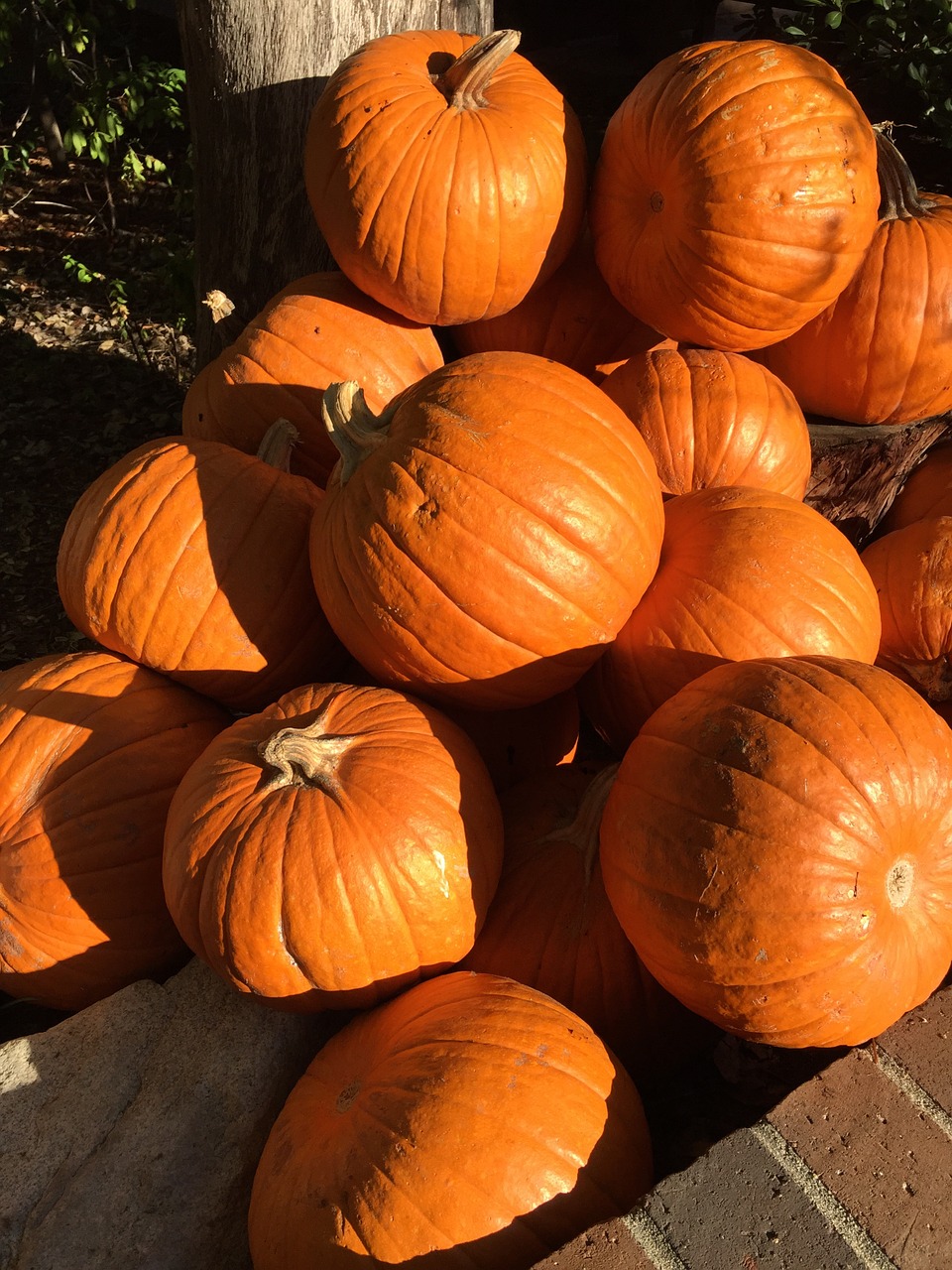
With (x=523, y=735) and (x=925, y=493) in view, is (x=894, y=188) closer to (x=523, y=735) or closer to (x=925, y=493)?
(x=925, y=493)

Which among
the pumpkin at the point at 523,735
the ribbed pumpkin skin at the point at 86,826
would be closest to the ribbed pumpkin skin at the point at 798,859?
the pumpkin at the point at 523,735

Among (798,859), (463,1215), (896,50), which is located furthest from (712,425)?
(896,50)

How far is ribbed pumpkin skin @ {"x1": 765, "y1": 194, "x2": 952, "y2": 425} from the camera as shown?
2.91 m

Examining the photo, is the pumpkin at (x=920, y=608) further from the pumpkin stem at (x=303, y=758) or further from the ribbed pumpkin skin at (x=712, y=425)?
the pumpkin stem at (x=303, y=758)

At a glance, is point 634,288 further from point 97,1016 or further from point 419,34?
point 97,1016

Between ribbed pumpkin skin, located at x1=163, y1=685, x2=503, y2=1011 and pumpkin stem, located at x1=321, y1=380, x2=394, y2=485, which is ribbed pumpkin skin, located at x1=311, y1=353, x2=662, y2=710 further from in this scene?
ribbed pumpkin skin, located at x1=163, y1=685, x2=503, y2=1011

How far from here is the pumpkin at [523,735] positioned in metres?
2.65

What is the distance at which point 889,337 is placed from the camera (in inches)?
116

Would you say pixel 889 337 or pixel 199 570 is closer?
pixel 199 570

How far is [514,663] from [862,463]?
164cm

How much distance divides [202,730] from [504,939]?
3.04 feet

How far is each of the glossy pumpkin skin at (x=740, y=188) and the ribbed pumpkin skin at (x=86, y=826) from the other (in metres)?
1.74

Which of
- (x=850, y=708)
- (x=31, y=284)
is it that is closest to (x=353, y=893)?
(x=850, y=708)

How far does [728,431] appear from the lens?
8.81ft
